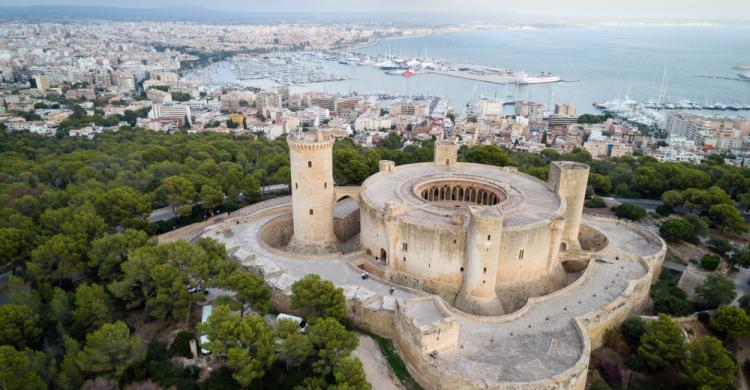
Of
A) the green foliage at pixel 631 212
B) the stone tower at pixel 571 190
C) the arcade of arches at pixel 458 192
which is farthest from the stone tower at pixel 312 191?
the green foliage at pixel 631 212

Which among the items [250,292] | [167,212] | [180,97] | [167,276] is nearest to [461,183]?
[250,292]

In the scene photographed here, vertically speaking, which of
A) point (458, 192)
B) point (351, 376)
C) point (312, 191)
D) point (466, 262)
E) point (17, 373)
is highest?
point (312, 191)

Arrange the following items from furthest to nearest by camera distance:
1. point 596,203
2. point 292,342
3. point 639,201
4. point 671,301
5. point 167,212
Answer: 1. point 639,201
2. point 167,212
3. point 596,203
4. point 671,301
5. point 292,342

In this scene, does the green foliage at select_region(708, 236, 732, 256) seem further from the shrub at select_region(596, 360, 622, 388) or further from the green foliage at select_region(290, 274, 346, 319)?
the green foliage at select_region(290, 274, 346, 319)

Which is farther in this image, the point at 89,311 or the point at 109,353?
the point at 89,311

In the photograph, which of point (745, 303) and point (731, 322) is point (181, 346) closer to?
point (731, 322)

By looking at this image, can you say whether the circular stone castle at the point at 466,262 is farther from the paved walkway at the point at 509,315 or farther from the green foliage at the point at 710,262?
the green foliage at the point at 710,262

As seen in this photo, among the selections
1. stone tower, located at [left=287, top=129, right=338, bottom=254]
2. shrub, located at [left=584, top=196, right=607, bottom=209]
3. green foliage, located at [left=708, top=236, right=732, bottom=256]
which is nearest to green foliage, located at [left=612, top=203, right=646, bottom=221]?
shrub, located at [left=584, top=196, right=607, bottom=209]
